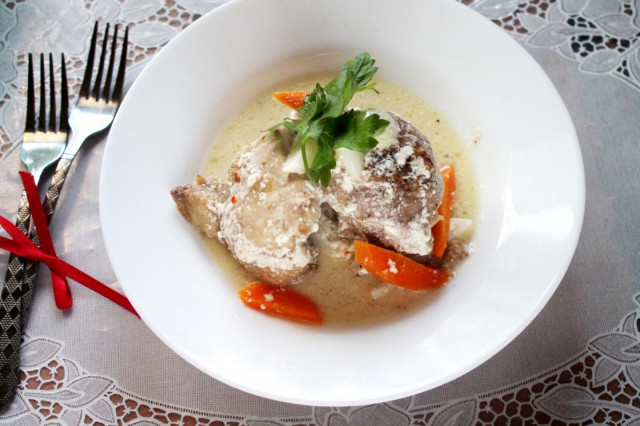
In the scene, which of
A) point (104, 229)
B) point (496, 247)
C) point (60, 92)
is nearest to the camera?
point (104, 229)

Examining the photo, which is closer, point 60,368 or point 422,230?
point 422,230

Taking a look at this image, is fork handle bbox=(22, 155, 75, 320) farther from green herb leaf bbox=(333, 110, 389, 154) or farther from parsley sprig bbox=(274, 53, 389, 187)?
green herb leaf bbox=(333, 110, 389, 154)

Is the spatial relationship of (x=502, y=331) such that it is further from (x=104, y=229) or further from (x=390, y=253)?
(x=104, y=229)

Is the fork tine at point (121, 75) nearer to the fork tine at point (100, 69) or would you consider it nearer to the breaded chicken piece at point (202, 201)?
the fork tine at point (100, 69)

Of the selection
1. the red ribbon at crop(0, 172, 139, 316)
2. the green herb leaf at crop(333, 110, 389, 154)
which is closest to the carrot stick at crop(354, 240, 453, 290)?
the green herb leaf at crop(333, 110, 389, 154)

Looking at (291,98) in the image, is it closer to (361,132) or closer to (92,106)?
(361,132)

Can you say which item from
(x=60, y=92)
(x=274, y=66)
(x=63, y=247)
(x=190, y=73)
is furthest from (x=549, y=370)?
(x=60, y=92)
